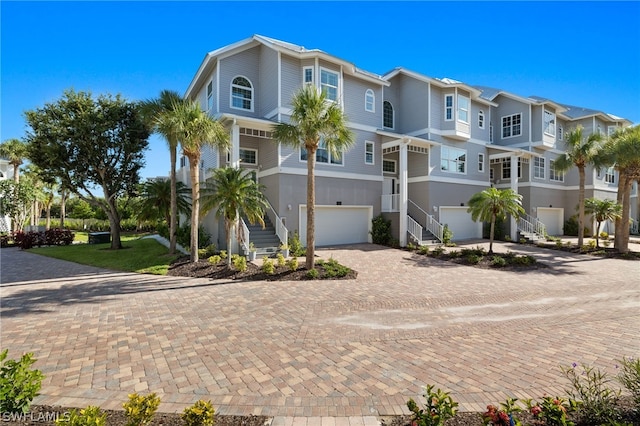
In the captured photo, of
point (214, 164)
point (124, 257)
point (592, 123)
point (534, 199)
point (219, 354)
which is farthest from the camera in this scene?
point (592, 123)

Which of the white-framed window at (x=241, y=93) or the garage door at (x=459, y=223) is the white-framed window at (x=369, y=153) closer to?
the garage door at (x=459, y=223)

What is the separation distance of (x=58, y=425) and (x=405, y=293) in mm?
8126

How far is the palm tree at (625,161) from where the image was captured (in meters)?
16.1

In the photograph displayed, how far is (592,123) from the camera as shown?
29016 mm

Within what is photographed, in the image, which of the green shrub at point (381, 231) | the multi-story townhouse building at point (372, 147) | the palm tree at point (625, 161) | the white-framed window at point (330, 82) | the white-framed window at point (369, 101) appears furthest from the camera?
the white-framed window at point (369, 101)

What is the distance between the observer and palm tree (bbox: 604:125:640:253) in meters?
16.1

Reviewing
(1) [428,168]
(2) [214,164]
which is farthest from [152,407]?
(1) [428,168]

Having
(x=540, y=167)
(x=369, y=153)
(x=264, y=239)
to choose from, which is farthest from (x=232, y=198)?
(x=540, y=167)

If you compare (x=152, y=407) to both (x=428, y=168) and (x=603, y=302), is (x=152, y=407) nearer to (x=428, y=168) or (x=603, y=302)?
(x=603, y=302)

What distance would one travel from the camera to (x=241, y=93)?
17.8m

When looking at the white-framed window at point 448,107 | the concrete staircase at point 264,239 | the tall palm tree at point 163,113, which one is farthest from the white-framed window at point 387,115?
the tall palm tree at point 163,113

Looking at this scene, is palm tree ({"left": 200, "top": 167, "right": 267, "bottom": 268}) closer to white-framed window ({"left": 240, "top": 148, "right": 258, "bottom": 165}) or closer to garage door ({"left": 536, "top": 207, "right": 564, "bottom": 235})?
white-framed window ({"left": 240, "top": 148, "right": 258, "bottom": 165})

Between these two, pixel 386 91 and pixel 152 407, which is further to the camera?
pixel 386 91

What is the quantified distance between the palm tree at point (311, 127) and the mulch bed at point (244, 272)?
28.0 inches
